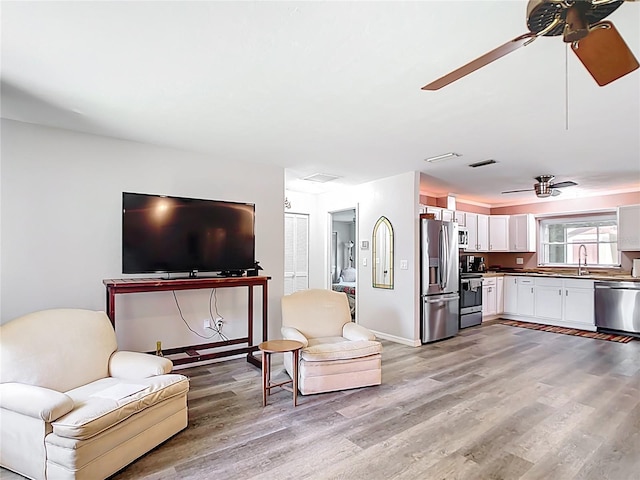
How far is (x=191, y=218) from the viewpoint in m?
3.68

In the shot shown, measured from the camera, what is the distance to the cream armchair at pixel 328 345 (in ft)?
10.7

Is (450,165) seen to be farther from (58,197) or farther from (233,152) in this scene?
(58,197)

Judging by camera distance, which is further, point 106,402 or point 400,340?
point 400,340

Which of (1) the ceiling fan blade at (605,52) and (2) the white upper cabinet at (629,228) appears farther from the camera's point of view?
(2) the white upper cabinet at (629,228)

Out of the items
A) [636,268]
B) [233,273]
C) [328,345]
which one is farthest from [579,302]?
[233,273]

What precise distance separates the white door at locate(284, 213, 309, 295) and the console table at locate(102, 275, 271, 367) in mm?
2436

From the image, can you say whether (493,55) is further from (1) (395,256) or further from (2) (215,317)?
(1) (395,256)

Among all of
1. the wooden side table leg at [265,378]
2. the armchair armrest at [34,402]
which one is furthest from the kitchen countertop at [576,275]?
the armchair armrest at [34,402]

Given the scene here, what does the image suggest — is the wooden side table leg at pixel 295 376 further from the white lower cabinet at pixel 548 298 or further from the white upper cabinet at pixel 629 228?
the white upper cabinet at pixel 629 228

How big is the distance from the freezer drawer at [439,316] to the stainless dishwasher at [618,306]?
8.53ft

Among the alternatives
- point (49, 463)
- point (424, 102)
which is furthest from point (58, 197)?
point (424, 102)

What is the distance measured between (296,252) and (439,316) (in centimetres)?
293

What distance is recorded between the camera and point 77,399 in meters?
2.20

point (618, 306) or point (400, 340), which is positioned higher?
point (618, 306)
